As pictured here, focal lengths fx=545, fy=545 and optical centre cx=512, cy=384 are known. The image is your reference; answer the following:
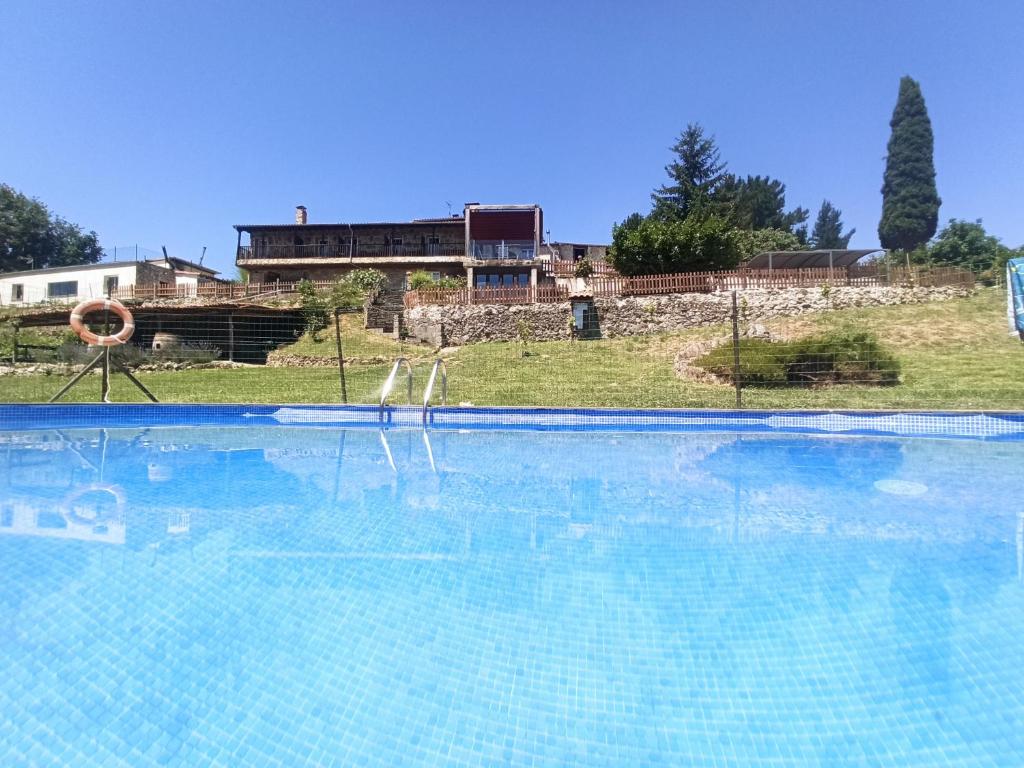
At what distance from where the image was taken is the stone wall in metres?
18.1

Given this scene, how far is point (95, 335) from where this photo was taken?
9.45 metres

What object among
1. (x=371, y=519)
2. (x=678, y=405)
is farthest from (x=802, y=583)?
(x=678, y=405)

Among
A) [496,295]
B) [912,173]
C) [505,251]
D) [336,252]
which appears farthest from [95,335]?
[912,173]

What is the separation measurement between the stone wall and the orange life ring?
11101 mm

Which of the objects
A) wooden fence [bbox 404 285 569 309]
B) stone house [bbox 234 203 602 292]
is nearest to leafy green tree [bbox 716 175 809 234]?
stone house [bbox 234 203 602 292]

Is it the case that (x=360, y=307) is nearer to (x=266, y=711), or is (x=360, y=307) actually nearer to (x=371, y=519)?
(x=371, y=519)

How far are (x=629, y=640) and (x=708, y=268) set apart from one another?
2136 centimetres

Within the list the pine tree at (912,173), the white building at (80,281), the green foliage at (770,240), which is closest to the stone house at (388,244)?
the white building at (80,281)

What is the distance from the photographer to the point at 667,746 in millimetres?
1737

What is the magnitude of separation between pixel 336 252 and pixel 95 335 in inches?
1012

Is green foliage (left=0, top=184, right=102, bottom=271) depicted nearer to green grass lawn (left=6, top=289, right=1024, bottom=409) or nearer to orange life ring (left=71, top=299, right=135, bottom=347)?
green grass lawn (left=6, top=289, right=1024, bottom=409)

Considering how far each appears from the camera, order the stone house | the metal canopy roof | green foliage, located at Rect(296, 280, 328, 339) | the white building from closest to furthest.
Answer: the metal canopy roof → green foliage, located at Rect(296, 280, 328, 339) → the white building → the stone house

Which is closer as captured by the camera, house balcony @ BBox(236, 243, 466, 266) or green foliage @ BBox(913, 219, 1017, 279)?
house balcony @ BBox(236, 243, 466, 266)

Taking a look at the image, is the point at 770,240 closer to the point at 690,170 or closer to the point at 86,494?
the point at 690,170
